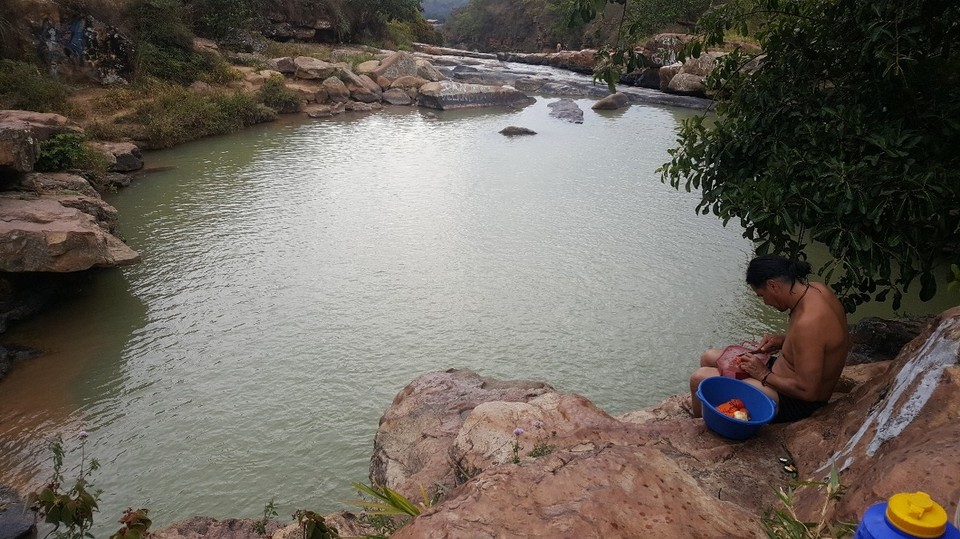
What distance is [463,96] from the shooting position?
19.4 m

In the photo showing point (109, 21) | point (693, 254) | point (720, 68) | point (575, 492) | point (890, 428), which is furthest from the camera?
point (109, 21)

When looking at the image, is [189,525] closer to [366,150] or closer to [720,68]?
[720,68]

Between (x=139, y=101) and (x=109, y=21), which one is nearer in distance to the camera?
(x=139, y=101)

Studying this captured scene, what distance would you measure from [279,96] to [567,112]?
8323mm

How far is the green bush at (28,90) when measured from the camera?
36.6 feet

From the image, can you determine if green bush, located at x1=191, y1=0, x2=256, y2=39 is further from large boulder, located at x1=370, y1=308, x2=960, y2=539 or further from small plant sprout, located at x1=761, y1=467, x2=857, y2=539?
small plant sprout, located at x1=761, y1=467, x2=857, y2=539

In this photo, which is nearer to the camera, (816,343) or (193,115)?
(816,343)

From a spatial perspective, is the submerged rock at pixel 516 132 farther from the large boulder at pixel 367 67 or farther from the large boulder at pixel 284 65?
the large boulder at pixel 284 65

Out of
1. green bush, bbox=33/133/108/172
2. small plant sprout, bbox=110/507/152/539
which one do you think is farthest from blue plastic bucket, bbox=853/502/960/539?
green bush, bbox=33/133/108/172

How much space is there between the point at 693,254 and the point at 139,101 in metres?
12.4

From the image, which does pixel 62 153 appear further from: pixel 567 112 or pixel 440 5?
pixel 440 5

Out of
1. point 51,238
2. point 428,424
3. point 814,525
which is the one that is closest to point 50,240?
point 51,238

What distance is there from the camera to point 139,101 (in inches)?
522

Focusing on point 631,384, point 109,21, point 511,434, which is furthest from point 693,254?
point 109,21
